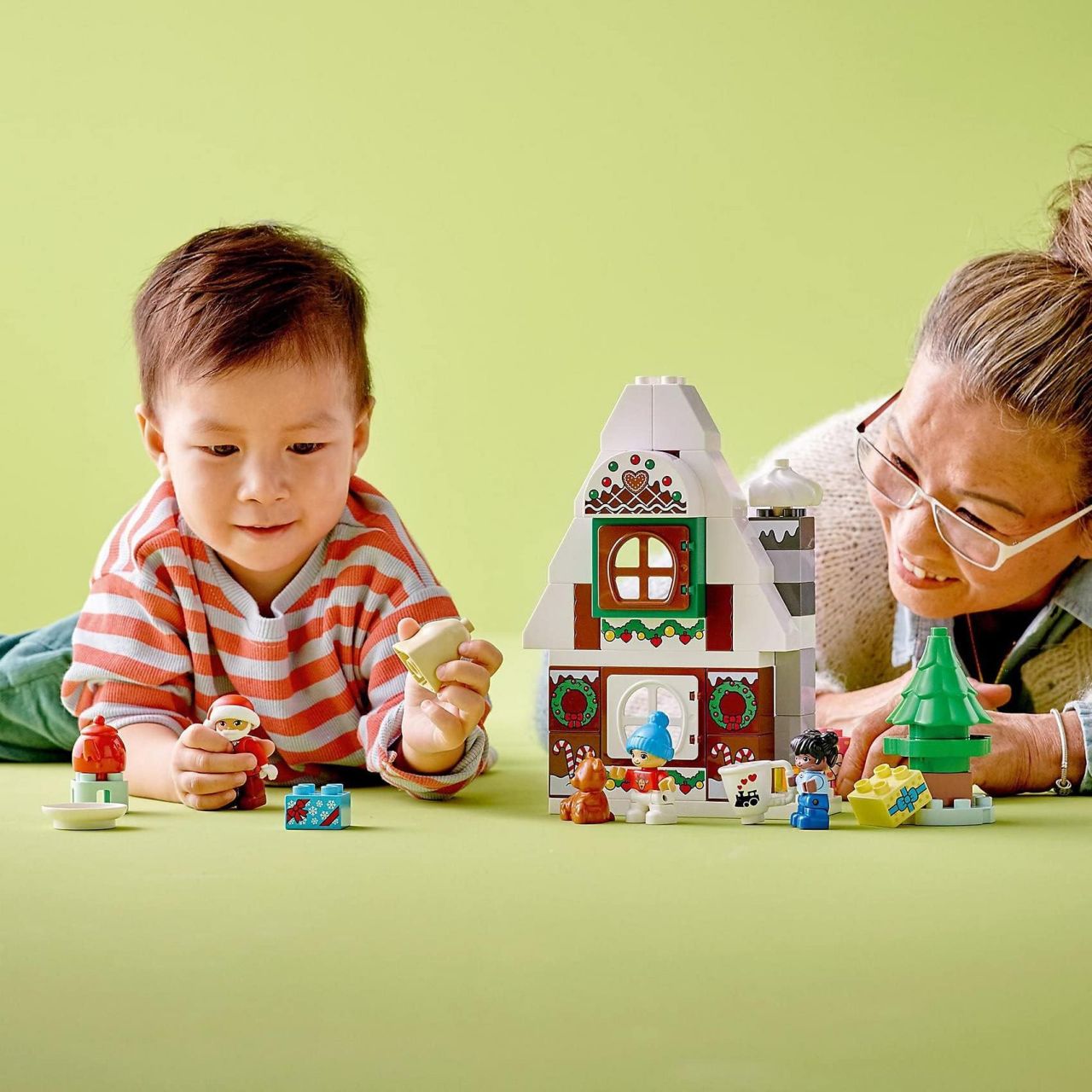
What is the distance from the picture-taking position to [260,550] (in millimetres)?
1437

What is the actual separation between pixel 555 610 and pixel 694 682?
120mm

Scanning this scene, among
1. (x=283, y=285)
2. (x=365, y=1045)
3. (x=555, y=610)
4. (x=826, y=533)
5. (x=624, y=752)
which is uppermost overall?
(x=283, y=285)

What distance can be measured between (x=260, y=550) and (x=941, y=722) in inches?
22.8

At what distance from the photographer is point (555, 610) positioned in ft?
4.24

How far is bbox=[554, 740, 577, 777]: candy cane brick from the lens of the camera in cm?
128

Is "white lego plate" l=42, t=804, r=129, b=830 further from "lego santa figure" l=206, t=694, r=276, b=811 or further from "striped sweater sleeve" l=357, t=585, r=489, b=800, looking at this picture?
"striped sweater sleeve" l=357, t=585, r=489, b=800

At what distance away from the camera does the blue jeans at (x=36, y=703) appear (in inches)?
65.6

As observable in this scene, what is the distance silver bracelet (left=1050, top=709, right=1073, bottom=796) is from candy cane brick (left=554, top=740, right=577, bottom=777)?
1.35ft

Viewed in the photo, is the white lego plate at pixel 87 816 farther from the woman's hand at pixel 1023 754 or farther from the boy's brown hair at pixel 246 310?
the woman's hand at pixel 1023 754

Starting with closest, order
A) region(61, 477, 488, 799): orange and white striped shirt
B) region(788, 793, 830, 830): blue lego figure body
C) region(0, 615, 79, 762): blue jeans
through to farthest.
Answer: region(788, 793, 830, 830): blue lego figure body < region(61, 477, 488, 799): orange and white striped shirt < region(0, 615, 79, 762): blue jeans

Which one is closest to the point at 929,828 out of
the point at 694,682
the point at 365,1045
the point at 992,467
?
the point at 694,682

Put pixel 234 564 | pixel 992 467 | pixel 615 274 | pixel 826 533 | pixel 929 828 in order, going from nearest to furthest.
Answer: pixel 929 828
pixel 992 467
pixel 234 564
pixel 826 533
pixel 615 274

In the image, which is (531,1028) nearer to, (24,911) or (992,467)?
(24,911)

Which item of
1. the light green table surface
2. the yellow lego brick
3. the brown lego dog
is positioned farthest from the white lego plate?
the yellow lego brick
